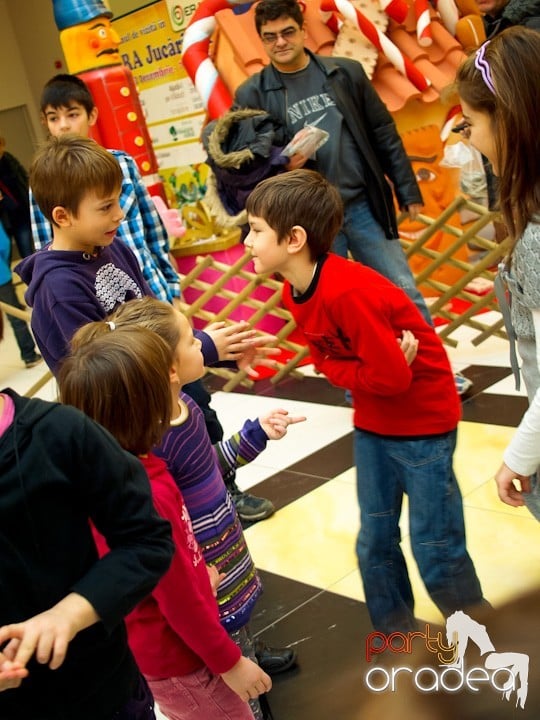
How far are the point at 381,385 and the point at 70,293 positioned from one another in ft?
1.93

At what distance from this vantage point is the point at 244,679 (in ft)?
4.17

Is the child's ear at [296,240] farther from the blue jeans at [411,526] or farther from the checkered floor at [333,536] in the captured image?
the checkered floor at [333,536]

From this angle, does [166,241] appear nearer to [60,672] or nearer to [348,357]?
[348,357]

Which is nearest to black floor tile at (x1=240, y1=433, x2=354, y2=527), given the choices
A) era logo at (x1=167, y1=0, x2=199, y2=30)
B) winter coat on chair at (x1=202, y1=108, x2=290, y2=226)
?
winter coat on chair at (x1=202, y1=108, x2=290, y2=226)

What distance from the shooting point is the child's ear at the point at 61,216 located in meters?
1.77

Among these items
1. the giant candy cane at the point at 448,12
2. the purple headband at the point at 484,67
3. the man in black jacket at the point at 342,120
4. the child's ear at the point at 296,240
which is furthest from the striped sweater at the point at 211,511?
the giant candy cane at the point at 448,12

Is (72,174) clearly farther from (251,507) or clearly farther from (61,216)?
(251,507)

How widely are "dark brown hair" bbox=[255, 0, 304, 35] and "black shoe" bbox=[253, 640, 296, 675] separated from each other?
79.8 inches

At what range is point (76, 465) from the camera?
3.14 feet

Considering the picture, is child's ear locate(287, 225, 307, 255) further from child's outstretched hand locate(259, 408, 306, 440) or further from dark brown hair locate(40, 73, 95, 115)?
dark brown hair locate(40, 73, 95, 115)

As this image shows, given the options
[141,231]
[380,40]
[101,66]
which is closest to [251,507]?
[141,231]

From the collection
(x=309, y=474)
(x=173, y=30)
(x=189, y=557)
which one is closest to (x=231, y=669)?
(x=189, y=557)

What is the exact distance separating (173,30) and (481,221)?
6.58 feet

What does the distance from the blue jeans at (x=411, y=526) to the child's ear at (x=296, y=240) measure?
365mm
